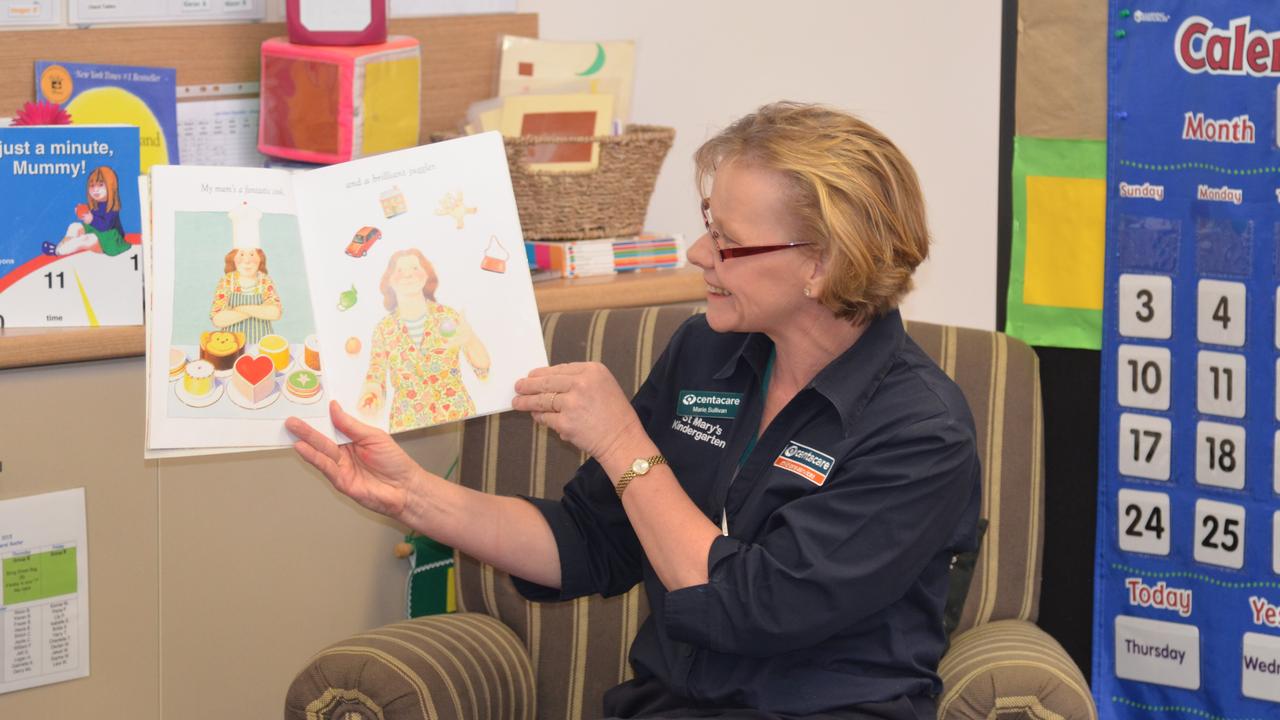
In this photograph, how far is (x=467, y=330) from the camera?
165 centimetres

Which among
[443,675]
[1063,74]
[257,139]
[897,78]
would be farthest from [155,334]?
[897,78]

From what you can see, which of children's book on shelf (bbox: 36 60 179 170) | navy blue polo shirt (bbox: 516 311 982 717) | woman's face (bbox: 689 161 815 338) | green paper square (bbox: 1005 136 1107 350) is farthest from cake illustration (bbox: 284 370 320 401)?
green paper square (bbox: 1005 136 1107 350)

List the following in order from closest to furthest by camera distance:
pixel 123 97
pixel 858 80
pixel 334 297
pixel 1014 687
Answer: pixel 334 297, pixel 1014 687, pixel 123 97, pixel 858 80

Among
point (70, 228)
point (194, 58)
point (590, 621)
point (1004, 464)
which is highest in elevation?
point (194, 58)

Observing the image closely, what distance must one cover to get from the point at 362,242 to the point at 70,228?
64 cm

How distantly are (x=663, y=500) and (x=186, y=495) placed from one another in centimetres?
91

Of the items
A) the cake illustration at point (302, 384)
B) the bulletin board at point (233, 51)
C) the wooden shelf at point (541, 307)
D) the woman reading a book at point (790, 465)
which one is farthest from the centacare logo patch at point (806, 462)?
the bulletin board at point (233, 51)

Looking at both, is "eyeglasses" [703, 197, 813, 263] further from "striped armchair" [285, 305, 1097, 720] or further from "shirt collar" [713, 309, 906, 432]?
"striped armchair" [285, 305, 1097, 720]

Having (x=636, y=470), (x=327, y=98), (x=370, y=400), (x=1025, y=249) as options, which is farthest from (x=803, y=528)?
(x=327, y=98)

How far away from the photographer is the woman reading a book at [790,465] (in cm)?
151

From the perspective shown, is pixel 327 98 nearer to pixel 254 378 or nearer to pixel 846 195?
pixel 254 378

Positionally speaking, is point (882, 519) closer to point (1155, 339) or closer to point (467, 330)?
point (467, 330)

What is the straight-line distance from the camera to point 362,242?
1.61 metres

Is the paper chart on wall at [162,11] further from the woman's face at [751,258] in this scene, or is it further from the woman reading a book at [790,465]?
the woman's face at [751,258]
